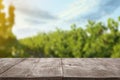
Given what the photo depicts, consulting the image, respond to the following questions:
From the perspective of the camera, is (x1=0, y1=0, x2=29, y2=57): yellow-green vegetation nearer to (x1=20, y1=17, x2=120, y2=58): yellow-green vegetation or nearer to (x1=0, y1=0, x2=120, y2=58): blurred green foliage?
(x1=0, y1=0, x2=120, y2=58): blurred green foliage

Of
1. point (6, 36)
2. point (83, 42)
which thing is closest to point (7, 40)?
point (6, 36)

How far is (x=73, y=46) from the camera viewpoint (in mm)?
16703

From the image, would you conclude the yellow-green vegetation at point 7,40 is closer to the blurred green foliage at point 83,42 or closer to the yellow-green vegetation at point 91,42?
the blurred green foliage at point 83,42

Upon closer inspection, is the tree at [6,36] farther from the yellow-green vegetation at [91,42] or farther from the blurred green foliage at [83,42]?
the yellow-green vegetation at [91,42]

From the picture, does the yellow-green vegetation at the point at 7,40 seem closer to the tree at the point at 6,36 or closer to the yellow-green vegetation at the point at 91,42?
the tree at the point at 6,36

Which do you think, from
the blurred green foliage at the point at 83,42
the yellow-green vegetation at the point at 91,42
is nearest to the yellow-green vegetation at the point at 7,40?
the blurred green foliage at the point at 83,42

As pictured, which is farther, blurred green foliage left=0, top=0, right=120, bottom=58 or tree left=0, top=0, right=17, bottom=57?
tree left=0, top=0, right=17, bottom=57

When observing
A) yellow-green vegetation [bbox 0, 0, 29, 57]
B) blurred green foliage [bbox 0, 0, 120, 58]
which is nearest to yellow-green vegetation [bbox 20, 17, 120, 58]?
blurred green foliage [bbox 0, 0, 120, 58]

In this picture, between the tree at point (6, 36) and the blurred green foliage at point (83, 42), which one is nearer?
the blurred green foliage at point (83, 42)

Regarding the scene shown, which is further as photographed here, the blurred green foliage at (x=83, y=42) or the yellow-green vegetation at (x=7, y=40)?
the yellow-green vegetation at (x=7, y=40)

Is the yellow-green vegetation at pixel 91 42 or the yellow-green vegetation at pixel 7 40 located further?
the yellow-green vegetation at pixel 7 40

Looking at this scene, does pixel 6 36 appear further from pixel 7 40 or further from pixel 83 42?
pixel 83 42

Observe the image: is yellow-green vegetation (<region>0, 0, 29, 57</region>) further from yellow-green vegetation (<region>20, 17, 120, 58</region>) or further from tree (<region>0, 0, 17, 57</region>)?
yellow-green vegetation (<region>20, 17, 120, 58</region>)

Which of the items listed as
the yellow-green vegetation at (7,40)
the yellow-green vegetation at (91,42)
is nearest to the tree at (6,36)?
the yellow-green vegetation at (7,40)
